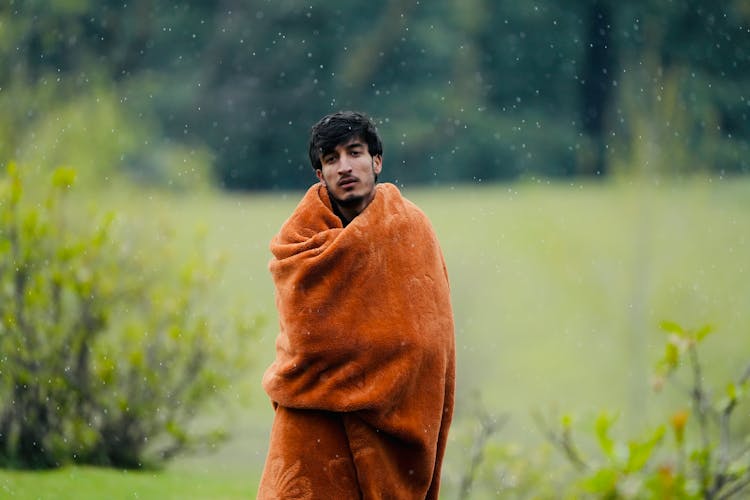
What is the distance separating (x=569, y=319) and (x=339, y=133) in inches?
485

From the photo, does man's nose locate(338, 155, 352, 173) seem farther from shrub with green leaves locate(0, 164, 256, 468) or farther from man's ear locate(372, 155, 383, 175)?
shrub with green leaves locate(0, 164, 256, 468)

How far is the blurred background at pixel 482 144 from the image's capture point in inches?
358

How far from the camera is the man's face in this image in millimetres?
2449

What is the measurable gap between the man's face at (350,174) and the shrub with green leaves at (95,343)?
2.63m

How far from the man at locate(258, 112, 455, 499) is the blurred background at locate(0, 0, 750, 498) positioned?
13.7 ft

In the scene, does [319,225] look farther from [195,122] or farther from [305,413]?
[195,122]

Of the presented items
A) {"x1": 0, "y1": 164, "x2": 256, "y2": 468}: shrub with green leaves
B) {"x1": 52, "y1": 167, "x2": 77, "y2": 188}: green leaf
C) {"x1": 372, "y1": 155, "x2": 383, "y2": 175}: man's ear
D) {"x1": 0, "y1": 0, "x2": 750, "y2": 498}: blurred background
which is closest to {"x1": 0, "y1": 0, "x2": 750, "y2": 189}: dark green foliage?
{"x1": 0, "y1": 0, "x2": 750, "y2": 498}: blurred background

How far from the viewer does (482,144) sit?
21.3 m

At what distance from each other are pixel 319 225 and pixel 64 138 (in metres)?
5.27

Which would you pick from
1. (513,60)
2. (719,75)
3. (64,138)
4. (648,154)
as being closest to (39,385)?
(64,138)

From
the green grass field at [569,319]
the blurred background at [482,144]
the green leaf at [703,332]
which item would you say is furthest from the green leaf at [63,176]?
the green leaf at [703,332]

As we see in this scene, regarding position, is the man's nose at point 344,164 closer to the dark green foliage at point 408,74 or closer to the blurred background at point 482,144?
the blurred background at point 482,144

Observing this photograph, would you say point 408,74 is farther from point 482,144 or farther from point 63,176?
point 63,176

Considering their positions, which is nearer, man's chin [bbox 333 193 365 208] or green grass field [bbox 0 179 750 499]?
man's chin [bbox 333 193 365 208]
